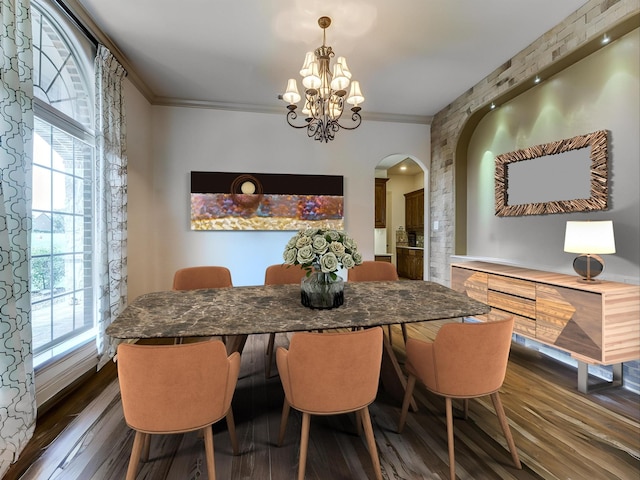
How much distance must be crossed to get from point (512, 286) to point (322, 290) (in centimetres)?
202

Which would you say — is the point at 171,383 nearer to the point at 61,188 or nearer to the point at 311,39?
the point at 61,188

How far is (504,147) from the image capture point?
3414 mm

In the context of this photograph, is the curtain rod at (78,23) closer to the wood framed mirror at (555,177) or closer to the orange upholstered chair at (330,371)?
the orange upholstered chair at (330,371)

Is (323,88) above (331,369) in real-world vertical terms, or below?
above

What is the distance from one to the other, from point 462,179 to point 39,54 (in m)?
4.48

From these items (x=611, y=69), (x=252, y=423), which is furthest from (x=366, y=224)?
(x=252, y=423)

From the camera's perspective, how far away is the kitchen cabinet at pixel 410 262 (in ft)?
21.7

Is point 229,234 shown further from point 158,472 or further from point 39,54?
point 158,472

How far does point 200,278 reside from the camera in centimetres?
260

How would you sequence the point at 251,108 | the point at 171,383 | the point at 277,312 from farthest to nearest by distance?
the point at 251,108 → the point at 277,312 → the point at 171,383

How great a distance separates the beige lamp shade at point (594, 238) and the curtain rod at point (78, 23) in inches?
167

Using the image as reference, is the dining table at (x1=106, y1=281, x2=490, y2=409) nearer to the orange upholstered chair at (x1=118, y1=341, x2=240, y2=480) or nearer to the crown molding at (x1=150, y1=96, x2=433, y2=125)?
the orange upholstered chair at (x1=118, y1=341, x2=240, y2=480)

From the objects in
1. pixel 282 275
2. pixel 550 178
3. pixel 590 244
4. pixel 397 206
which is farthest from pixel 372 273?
pixel 397 206

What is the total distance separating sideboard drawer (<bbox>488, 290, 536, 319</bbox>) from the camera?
2520mm
